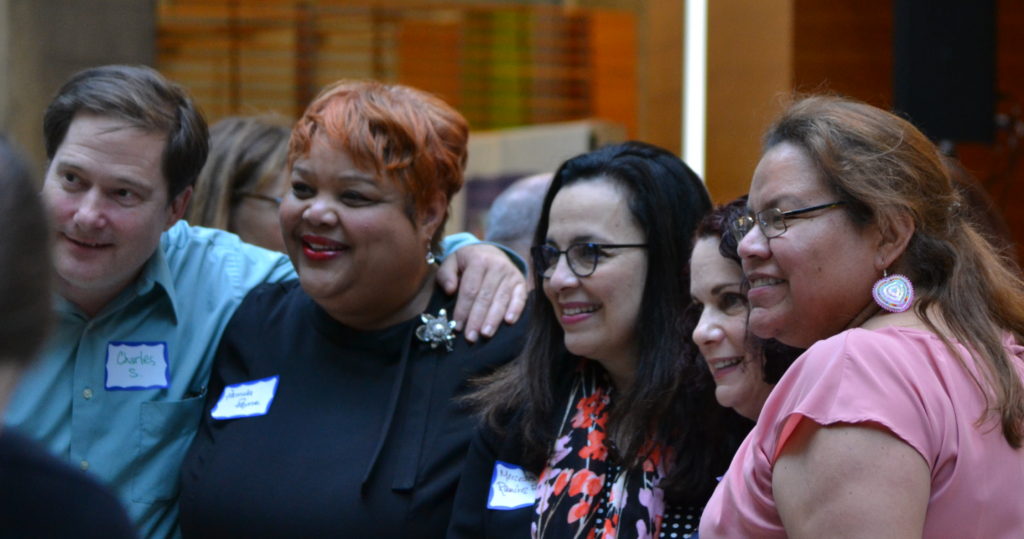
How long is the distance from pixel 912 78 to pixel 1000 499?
3.16m

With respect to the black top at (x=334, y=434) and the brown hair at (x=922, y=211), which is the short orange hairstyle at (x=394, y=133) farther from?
the brown hair at (x=922, y=211)

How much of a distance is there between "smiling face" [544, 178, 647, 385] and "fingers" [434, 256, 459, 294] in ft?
1.27

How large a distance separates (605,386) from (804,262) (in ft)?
3.00

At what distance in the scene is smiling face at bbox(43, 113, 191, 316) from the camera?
282cm

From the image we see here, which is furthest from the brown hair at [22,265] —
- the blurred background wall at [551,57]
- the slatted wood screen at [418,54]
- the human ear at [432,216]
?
the slatted wood screen at [418,54]

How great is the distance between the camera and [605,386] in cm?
275

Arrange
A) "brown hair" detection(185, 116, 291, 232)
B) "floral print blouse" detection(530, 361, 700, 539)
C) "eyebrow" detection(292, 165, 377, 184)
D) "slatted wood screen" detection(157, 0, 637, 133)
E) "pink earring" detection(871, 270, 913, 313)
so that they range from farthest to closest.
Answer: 1. "slatted wood screen" detection(157, 0, 637, 133)
2. "brown hair" detection(185, 116, 291, 232)
3. "eyebrow" detection(292, 165, 377, 184)
4. "floral print blouse" detection(530, 361, 700, 539)
5. "pink earring" detection(871, 270, 913, 313)

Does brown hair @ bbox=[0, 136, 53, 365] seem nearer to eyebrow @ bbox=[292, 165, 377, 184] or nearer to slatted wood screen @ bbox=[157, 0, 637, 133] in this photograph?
eyebrow @ bbox=[292, 165, 377, 184]

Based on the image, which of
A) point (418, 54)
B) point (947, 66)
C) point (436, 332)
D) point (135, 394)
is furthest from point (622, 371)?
point (418, 54)

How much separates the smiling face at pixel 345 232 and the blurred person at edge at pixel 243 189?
0.98m

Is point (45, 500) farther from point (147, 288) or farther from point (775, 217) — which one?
point (147, 288)

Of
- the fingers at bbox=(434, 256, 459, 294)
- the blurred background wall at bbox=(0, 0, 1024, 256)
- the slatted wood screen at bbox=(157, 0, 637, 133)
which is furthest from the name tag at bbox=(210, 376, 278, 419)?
the slatted wood screen at bbox=(157, 0, 637, 133)

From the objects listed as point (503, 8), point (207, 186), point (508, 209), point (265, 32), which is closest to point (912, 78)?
point (508, 209)

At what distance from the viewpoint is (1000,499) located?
67.6 inches
